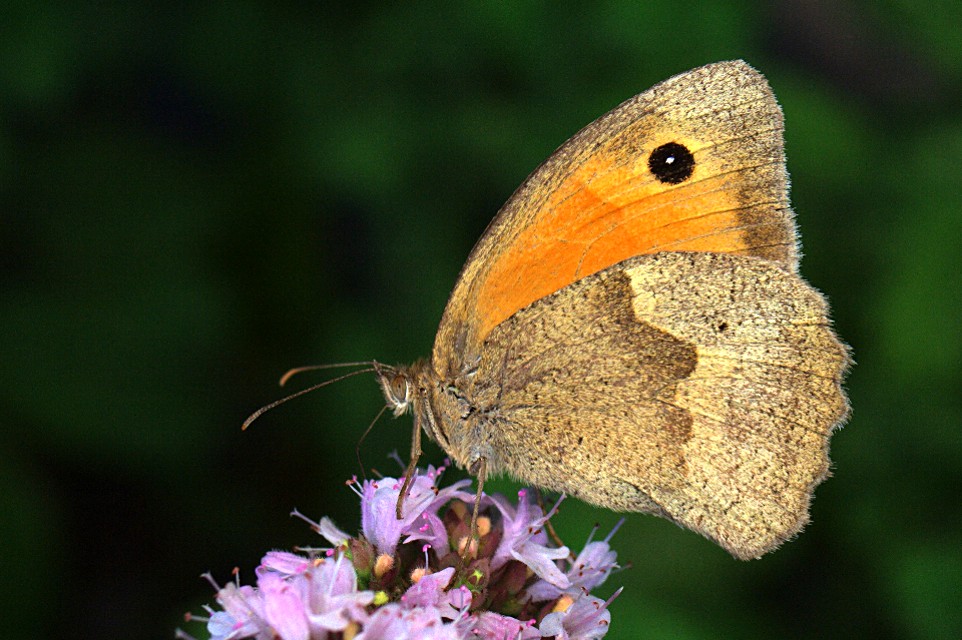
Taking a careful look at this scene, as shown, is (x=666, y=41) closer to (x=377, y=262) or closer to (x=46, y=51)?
(x=377, y=262)

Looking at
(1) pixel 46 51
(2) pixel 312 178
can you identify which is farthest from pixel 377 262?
(1) pixel 46 51

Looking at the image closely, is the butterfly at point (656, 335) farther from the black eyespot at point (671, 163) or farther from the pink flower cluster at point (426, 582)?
the pink flower cluster at point (426, 582)

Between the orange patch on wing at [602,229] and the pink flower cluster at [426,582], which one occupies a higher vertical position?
the orange patch on wing at [602,229]

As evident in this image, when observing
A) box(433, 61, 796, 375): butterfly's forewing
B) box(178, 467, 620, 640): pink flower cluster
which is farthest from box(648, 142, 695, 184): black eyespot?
box(178, 467, 620, 640): pink flower cluster

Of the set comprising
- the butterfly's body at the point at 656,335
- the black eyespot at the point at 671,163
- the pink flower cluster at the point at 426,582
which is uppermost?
the black eyespot at the point at 671,163

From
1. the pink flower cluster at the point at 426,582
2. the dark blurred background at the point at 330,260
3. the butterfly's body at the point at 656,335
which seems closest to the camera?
the pink flower cluster at the point at 426,582

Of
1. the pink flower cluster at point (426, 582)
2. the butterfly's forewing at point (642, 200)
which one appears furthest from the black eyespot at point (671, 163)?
the pink flower cluster at point (426, 582)

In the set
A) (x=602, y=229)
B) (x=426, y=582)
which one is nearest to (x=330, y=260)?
(x=602, y=229)
